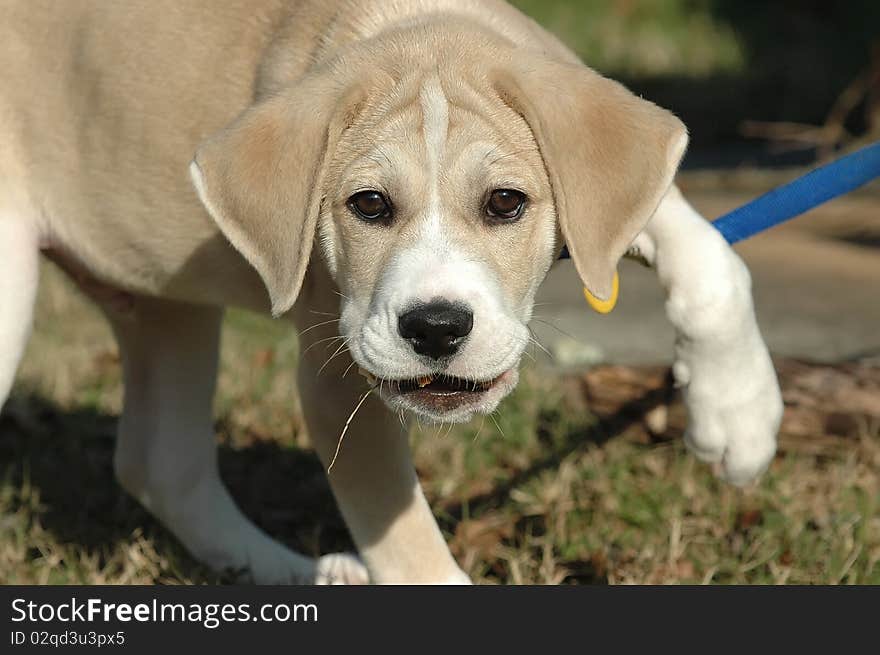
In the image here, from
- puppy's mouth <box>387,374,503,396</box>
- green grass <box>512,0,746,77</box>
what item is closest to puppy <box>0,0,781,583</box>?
puppy's mouth <box>387,374,503,396</box>

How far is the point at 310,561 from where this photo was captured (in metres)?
4.61

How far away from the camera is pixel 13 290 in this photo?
13.5 ft

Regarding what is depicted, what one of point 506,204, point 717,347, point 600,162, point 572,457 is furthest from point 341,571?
point 600,162

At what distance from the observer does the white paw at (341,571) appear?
4414mm

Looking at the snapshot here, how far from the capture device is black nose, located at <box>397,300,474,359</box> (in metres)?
3.06

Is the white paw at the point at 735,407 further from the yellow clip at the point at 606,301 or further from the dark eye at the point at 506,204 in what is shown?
the dark eye at the point at 506,204

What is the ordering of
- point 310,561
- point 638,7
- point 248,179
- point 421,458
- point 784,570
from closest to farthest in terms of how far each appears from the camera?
point 248,179
point 784,570
point 310,561
point 421,458
point 638,7

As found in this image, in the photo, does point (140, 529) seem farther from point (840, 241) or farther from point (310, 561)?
point (840, 241)

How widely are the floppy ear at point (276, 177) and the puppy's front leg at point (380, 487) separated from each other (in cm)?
46

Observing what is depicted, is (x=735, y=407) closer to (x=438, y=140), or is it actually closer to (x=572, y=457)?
(x=438, y=140)

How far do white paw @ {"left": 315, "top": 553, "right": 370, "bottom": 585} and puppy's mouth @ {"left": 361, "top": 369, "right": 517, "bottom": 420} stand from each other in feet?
4.10

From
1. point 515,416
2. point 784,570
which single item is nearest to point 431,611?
point 784,570

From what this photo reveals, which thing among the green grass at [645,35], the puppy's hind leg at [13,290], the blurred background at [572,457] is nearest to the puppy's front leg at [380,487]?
the blurred background at [572,457]

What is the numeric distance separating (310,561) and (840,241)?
4.32 meters
